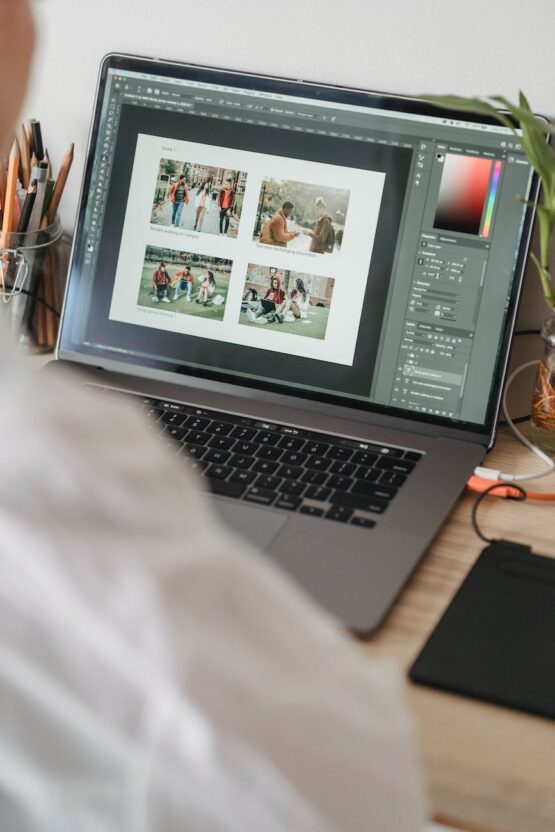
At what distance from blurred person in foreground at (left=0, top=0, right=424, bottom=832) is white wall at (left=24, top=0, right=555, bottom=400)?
2.32ft

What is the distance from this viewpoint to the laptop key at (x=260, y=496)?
2.59ft

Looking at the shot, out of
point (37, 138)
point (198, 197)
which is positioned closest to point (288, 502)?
point (198, 197)

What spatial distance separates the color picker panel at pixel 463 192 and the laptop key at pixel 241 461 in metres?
0.28

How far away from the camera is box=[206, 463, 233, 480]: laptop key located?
83 centimetres

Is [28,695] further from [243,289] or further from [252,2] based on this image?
[252,2]

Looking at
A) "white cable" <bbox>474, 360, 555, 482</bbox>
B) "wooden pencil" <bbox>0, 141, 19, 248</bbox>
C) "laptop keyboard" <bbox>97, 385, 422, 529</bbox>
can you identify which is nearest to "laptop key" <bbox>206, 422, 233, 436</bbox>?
"laptop keyboard" <bbox>97, 385, 422, 529</bbox>

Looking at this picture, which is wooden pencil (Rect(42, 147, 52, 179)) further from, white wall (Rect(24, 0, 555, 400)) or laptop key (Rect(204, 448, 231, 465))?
laptop key (Rect(204, 448, 231, 465))

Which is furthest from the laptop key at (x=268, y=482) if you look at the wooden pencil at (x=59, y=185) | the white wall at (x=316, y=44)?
the wooden pencil at (x=59, y=185)

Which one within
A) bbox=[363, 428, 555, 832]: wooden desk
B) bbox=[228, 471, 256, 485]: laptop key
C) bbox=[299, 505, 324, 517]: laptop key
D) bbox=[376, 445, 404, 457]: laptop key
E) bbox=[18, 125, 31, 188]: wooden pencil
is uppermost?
bbox=[18, 125, 31, 188]: wooden pencil

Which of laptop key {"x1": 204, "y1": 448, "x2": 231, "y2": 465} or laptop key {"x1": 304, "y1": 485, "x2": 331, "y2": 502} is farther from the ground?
laptop key {"x1": 204, "y1": 448, "x2": 231, "y2": 465}

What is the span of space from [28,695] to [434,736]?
1.06ft

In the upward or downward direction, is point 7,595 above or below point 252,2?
below

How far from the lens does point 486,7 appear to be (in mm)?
922

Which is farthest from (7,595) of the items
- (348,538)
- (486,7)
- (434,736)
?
(486,7)
